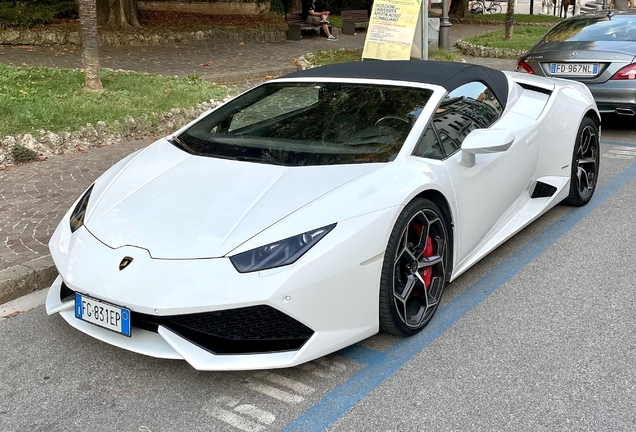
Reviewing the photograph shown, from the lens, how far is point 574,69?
778 cm

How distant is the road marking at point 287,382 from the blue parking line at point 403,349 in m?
0.10

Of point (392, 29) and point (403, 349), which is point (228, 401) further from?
point (392, 29)

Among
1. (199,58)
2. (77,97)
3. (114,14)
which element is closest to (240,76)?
(199,58)

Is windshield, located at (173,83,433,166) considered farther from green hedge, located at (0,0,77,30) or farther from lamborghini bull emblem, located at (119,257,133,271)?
green hedge, located at (0,0,77,30)

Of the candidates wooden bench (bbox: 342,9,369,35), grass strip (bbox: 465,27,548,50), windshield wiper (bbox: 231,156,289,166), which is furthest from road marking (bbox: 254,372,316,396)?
wooden bench (bbox: 342,9,369,35)

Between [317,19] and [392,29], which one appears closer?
[392,29]

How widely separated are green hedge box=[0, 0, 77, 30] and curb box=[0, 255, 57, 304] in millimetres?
11403

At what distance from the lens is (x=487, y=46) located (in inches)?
610

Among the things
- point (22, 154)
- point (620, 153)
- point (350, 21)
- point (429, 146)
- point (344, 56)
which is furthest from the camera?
point (350, 21)

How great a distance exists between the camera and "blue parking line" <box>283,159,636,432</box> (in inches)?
109

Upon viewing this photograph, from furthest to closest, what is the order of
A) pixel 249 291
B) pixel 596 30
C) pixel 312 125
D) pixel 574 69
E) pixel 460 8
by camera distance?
pixel 460 8
pixel 596 30
pixel 574 69
pixel 312 125
pixel 249 291

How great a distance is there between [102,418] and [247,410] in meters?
0.61

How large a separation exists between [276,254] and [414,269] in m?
0.85

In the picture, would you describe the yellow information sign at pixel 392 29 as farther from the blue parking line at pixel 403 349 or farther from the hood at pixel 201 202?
the hood at pixel 201 202
